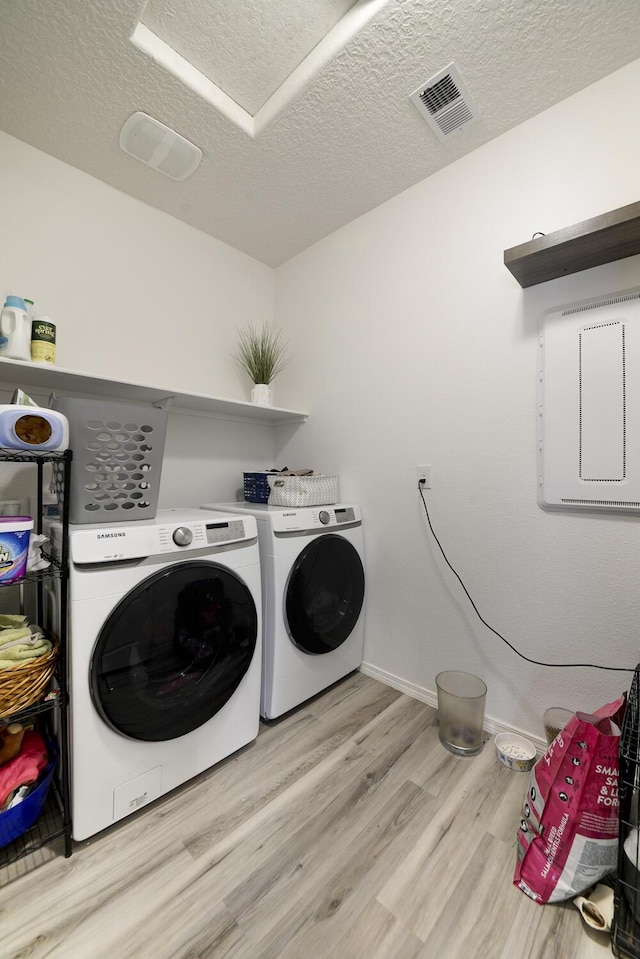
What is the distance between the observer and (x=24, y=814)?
1026 mm

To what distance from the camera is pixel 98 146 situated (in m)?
1.59

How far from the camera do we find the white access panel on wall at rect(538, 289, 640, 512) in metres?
1.26

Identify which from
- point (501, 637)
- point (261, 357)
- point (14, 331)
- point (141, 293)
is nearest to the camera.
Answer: point (14, 331)

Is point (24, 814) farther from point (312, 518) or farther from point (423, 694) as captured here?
point (423, 694)

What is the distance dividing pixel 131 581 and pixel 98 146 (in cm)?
182

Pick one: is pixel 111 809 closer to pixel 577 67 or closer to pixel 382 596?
pixel 382 596

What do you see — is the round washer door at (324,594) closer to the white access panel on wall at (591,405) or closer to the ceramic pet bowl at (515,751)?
the ceramic pet bowl at (515,751)

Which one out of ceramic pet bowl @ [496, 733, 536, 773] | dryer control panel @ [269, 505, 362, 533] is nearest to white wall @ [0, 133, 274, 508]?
dryer control panel @ [269, 505, 362, 533]

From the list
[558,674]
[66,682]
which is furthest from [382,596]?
[66,682]

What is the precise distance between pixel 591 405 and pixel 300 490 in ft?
3.90

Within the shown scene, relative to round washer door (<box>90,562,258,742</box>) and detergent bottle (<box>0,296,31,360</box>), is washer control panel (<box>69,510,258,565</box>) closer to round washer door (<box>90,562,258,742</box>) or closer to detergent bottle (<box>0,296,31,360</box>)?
round washer door (<box>90,562,258,742</box>)

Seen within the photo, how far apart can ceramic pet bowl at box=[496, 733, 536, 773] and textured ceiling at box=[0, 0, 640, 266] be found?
242 centimetres

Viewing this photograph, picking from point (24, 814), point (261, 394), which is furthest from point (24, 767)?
point (261, 394)

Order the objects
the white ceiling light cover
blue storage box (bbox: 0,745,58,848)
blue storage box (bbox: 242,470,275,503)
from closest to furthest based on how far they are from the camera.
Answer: blue storage box (bbox: 0,745,58,848) → the white ceiling light cover → blue storage box (bbox: 242,470,275,503)
